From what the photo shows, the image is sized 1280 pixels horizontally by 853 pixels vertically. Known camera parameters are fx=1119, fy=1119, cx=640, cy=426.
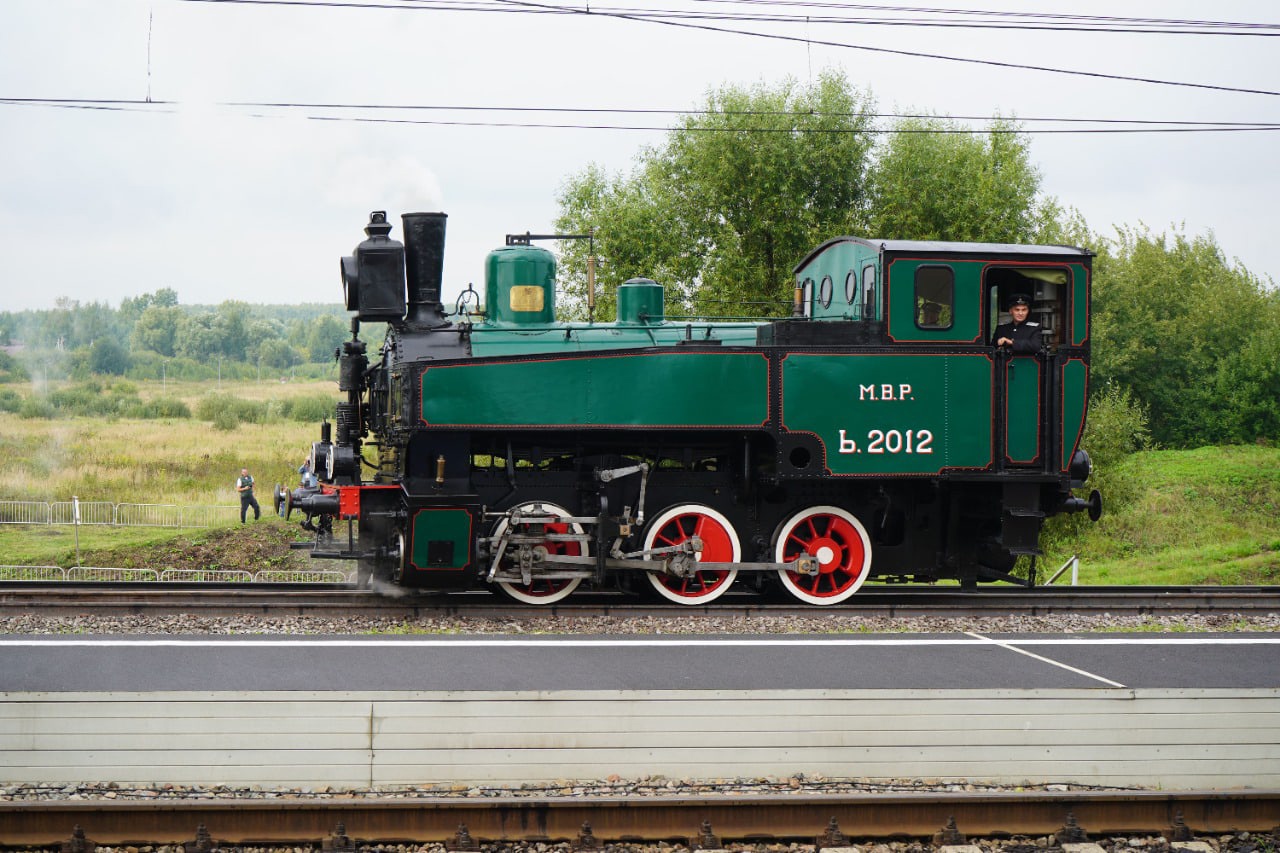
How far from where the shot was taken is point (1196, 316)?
129ft

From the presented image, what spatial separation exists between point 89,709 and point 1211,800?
4884 millimetres

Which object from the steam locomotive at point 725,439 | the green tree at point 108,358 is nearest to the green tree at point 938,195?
the steam locomotive at point 725,439

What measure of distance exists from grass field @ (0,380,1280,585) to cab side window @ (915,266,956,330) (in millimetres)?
9414

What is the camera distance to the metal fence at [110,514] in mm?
18016

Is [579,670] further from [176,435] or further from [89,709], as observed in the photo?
[176,435]

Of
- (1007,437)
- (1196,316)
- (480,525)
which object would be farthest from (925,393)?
(1196,316)

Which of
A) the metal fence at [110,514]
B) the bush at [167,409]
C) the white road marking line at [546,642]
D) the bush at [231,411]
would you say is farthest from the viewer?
the bush at [167,409]

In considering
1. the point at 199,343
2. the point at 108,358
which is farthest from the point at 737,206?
the point at 199,343

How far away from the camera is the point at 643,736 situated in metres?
5.03

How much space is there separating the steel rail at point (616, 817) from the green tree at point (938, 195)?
16.6m

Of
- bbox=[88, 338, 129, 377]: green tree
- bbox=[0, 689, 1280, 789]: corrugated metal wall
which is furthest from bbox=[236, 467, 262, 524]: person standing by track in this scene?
bbox=[88, 338, 129, 377]: green tree

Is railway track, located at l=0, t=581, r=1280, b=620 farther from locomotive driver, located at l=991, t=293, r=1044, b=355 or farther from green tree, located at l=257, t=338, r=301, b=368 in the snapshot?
green tree, located at l=257, t=338, r=301, b=368

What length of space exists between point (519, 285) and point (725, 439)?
229cm

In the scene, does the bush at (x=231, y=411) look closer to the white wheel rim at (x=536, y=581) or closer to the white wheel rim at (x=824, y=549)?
the white wheel rim at (x=536, y=581)
